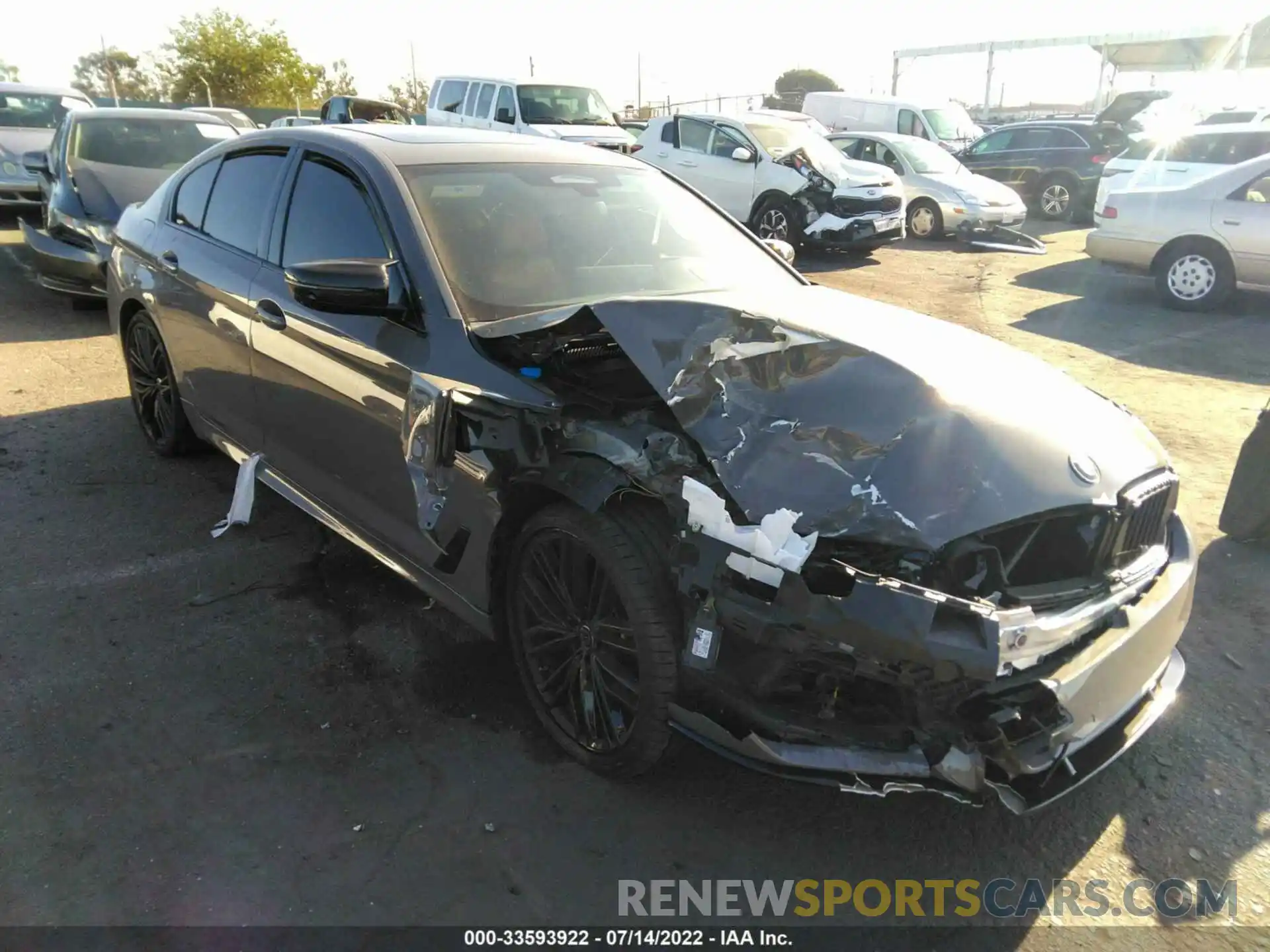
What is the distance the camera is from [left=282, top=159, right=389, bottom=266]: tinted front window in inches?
131

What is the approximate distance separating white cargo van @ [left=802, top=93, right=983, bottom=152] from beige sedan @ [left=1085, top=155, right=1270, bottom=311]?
8.76 metres

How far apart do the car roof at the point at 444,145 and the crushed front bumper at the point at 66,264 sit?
468cm

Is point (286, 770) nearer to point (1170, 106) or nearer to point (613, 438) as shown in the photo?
point (613, 438)

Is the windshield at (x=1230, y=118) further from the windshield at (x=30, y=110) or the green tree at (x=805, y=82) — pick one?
the green tree at (x=805, y=82)

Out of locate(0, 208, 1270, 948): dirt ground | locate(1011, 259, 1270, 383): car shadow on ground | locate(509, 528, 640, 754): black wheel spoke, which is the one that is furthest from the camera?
locate(1011, 259, 1270, 383): car shadow on ground

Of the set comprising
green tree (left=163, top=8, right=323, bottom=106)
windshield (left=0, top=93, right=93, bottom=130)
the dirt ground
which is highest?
Result: green tree (left=163, top=8, right=323, bottom=106)

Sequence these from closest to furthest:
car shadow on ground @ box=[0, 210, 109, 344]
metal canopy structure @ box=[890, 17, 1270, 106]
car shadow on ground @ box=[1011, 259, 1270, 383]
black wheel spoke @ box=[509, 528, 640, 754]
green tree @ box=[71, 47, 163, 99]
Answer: black wheel spoke @ box=[509, 528, 640, 754] < car shadow on ground @ box=[1011, 259, 1270, 383] < car shadow on ground @ box=[0, 210, 109, 344] < metal canopy structure @ box=[890, 17, 1270, 106] < green tree @ box=[71, 47, 163, 99]

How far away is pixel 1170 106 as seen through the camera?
64.0ft

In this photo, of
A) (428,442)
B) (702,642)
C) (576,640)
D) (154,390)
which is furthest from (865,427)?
(154,390)

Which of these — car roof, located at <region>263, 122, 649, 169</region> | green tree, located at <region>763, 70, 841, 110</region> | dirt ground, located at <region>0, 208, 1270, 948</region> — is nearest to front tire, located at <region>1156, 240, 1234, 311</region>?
dirt ground, located at <region>0, 208, 1270, 948</region>

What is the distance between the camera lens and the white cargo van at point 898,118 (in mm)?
18391

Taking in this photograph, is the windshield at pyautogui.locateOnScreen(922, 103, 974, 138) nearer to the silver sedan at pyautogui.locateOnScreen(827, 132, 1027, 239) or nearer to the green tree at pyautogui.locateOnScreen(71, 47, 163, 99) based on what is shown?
the silver sedan at pyautogui.locateOnScreen(827, 132, 1027, 239)

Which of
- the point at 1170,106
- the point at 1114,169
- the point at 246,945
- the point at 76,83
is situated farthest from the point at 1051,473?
the point at 76,83

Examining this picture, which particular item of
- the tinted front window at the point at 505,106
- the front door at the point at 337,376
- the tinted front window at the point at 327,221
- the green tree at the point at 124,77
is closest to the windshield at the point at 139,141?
the tinted front window at the point at 327,221
